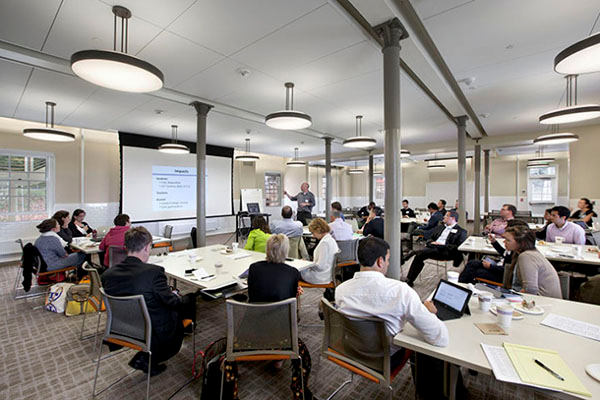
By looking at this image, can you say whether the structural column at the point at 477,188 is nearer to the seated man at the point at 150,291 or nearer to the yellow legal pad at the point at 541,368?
the yellow legal pad at the point at 541,368

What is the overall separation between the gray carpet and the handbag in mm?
304

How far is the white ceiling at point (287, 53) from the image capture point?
2619 millimetres

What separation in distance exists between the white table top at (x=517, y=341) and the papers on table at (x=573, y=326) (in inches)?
1.3

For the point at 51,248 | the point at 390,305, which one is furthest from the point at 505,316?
the point at 51,248

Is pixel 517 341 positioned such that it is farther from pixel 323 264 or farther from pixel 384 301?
pixel 323 264

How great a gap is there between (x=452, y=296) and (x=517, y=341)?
421 mm

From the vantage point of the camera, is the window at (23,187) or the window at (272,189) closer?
the window at (23,187)

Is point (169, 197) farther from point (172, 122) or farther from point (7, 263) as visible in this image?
point (7, 263)

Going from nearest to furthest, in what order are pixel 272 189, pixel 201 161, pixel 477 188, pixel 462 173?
1. pixel 201 161
2. pixel 462 173
3. pixel 477 188
4. pixel 272 189

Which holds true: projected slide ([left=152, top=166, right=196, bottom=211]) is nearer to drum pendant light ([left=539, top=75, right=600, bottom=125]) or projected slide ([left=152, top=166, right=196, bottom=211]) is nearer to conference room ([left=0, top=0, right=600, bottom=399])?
conference room ([left=0, top=0, right=600, bottom=399])

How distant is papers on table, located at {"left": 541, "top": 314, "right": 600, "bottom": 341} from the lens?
1515 millimetres

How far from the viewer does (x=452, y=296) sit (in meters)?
1.84

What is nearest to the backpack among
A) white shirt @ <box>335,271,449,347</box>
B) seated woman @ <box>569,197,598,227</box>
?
white shirt @ <box>335,271,449,347</box>

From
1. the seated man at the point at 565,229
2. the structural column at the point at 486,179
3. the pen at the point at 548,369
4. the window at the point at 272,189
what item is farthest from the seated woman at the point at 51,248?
the structural column at the point at 486,179
